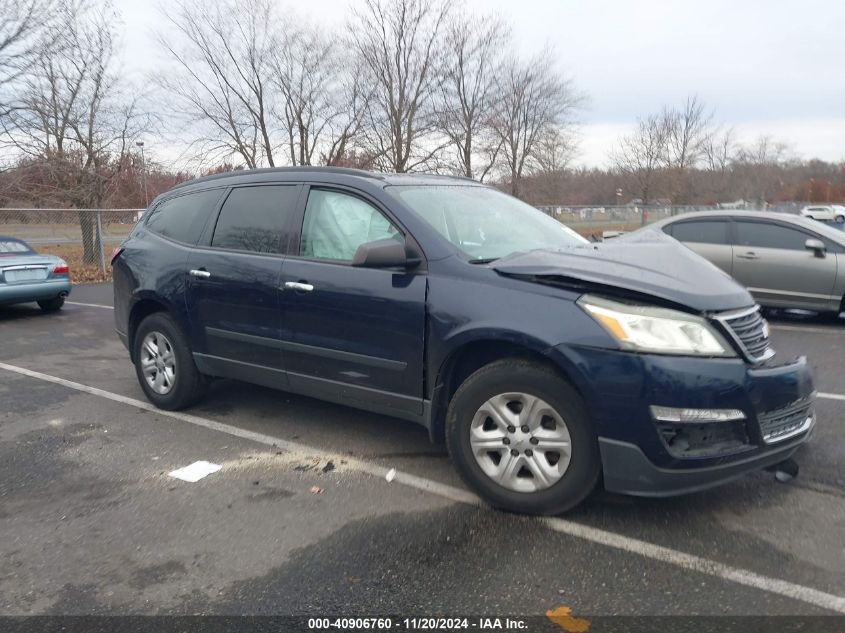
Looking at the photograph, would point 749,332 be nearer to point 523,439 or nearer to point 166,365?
point 523,439

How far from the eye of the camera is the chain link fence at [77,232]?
1652cm

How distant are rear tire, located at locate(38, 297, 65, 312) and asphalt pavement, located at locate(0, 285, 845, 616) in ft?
22.1

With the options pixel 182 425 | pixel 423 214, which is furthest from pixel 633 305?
pixel 182 425

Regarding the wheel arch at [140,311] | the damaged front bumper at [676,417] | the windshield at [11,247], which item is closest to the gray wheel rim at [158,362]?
the wheel arch at [140,311]

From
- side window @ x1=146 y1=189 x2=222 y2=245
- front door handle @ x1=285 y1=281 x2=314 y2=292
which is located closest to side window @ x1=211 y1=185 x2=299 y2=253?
side window @ x1=146 y1=189 x2=222 y2=245

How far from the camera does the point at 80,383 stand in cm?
624

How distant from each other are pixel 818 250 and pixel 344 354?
7.35 m

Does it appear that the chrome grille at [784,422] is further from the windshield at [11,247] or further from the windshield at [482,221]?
the windshield at [11,247]

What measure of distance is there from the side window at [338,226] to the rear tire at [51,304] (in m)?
8.19

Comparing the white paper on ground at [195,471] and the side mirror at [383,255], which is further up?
the side mirror at [383,255]

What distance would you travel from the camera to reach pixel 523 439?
3.34 meters

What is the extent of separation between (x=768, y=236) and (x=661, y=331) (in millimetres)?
7081

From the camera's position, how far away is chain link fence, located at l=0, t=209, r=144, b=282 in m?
16.5

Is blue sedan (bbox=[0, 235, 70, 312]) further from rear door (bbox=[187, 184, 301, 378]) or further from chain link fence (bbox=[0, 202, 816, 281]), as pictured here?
rear door (bbox=[187, 184, 301, 378])
